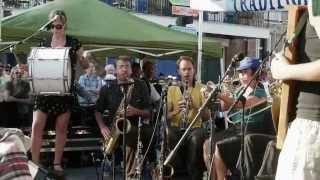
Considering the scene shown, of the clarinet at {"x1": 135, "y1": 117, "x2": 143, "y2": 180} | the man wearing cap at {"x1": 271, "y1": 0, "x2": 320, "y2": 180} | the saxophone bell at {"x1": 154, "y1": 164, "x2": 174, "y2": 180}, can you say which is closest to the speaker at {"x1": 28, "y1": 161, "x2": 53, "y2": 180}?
the man wearing cap at {"x1": 271, "y1": 0, "x2": 320, "y2": 180}

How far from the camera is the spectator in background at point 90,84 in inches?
318

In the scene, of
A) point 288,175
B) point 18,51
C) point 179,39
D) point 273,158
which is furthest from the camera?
point 179,39

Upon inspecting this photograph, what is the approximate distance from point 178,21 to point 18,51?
15.5 metres

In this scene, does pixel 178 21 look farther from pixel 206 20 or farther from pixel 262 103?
pixel 262 103

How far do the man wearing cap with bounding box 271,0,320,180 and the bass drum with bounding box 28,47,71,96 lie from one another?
3.19m

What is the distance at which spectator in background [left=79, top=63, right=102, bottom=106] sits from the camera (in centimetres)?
807

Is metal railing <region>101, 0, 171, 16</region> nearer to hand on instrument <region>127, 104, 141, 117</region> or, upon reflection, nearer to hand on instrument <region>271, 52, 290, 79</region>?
hand on instrument <region>127, 104, 141, 117</region>

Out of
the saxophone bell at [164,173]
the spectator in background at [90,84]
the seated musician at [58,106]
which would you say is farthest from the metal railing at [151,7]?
the saxophone bell at [164,173]

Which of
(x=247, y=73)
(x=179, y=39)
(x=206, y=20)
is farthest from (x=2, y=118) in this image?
(x=206, y=20)

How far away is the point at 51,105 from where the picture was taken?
5383mm

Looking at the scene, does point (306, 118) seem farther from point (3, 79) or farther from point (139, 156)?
point (3, 79)

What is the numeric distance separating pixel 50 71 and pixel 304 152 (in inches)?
135

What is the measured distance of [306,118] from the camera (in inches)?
88.2

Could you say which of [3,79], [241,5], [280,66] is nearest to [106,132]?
[241,5]
